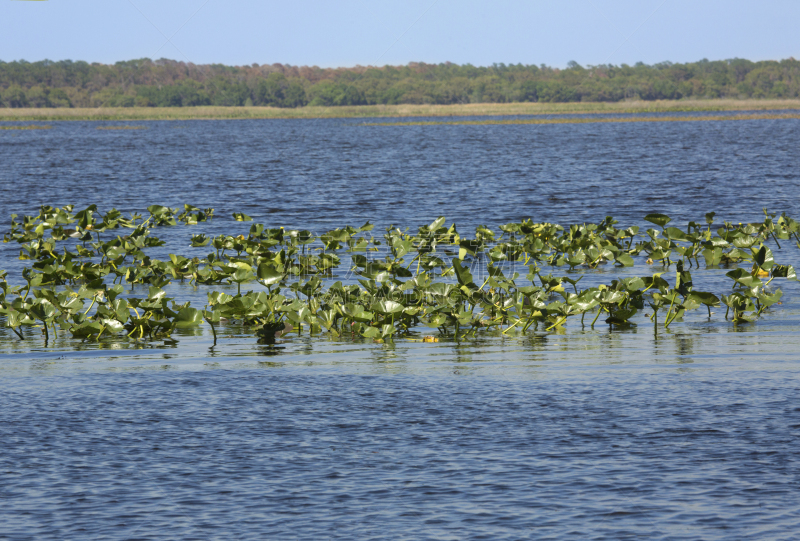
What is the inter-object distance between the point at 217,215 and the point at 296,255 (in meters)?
13.4

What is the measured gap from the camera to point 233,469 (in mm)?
6219

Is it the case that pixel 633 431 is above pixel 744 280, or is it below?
below

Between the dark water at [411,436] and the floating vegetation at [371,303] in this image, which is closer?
the dark water at [411,436]

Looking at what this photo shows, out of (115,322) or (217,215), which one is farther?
(217,215)

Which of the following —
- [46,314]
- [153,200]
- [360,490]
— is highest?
[153,200]

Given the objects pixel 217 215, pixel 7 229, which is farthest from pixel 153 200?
pixel 7 229

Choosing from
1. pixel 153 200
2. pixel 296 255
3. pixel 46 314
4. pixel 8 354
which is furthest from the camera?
pixel 153 200

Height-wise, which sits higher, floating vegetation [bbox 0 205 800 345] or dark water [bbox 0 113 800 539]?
floating vegetation [bbox 0 205 800 345]

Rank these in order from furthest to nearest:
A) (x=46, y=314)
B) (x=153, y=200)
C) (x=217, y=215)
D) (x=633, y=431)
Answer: (x=153, y=200) → (x=217, y=215) → (x=46, y=314) → (x=633, y=431)

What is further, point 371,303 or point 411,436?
point 371,303

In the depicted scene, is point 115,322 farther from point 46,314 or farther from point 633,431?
point 633,431

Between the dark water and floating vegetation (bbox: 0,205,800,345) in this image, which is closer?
the dark water

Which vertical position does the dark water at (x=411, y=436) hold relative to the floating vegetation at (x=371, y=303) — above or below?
below

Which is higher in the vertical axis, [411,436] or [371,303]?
[371,303]
